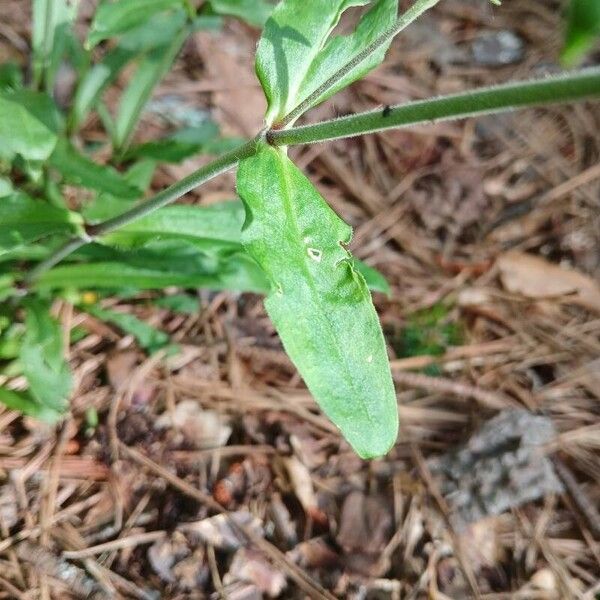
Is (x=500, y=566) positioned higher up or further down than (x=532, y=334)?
further down

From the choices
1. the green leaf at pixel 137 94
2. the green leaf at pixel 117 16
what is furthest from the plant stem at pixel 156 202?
the green leaf at pixel 137 94

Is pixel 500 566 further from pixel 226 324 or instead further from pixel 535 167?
pixel 535 167

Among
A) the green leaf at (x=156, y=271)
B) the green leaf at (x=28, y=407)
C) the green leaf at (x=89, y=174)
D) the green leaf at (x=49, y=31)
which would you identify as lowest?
the green leaf at (x=28, y=407)

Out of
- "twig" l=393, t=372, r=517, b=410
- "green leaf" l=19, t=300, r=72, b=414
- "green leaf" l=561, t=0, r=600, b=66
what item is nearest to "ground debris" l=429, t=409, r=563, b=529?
"twig" l=393, t=372, r=517, b=410

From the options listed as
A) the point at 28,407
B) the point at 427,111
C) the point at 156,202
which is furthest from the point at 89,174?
the point at 427,111

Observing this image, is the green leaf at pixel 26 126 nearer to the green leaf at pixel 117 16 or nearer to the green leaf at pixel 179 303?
the green leaf at pixel 117 16

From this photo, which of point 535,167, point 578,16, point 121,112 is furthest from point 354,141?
point 578,16

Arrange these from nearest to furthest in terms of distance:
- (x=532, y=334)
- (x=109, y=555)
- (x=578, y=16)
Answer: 1. (x=578, y=16)
2. (x=109, y=555)
3. (x=532, y=334)
